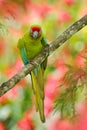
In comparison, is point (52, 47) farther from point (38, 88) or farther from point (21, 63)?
point (21, 63)

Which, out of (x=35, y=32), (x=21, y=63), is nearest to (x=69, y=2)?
(x=21, y=63)

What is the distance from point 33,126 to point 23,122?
0.04 m

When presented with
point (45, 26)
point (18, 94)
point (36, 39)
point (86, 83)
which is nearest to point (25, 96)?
point (18, 94)

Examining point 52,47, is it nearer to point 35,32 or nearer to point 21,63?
point 35,32

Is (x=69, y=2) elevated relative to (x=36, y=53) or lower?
lower

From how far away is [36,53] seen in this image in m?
0.76

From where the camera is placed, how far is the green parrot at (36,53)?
2.40 feet

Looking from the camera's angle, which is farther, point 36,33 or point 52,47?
point 36,33

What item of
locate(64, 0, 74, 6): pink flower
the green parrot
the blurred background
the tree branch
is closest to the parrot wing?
the green parrot

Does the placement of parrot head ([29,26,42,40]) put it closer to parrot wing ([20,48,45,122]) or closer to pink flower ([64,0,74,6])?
parrot wing ([20,48,45,122])

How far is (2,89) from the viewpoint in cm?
54

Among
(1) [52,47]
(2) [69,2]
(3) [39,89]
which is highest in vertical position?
(1) [52,47]

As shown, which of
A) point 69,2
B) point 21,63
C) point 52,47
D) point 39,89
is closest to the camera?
point 52,47

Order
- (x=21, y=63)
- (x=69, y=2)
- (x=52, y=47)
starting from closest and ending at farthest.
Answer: (x=52, y=47) → (x=21, y=63) → (x=69, y=2)
